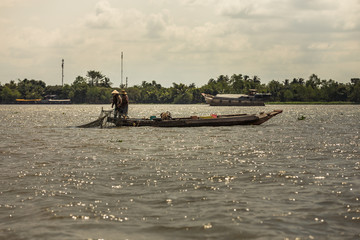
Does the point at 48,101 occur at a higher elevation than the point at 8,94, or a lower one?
lower

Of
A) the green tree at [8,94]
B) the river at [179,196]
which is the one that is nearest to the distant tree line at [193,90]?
the green tree at [8,94]

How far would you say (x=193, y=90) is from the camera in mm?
192625

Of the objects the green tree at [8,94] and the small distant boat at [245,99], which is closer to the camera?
the small distant boat at [245,99]

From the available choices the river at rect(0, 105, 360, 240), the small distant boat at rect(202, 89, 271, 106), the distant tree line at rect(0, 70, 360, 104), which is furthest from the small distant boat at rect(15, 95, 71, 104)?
the river at rect(0, 105, 360, 240)

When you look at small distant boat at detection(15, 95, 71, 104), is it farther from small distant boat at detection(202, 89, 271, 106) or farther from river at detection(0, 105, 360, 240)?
river at detection(0, 105, 360, 240)

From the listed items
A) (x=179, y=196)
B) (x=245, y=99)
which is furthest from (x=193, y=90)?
(x=179, y=196)

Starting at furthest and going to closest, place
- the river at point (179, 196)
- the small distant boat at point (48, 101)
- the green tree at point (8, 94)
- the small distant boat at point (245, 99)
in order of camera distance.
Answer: the small distant boat at point (48, 101) < the green tree at point (8, 94) < the small distant boat at point (245, 99) < the river at point (179, 196)

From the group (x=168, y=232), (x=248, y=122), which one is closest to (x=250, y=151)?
(x=168, y=232)

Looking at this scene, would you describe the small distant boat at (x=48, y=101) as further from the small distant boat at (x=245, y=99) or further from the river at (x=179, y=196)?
the river at (x=179, y=196)

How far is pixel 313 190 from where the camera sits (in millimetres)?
9977

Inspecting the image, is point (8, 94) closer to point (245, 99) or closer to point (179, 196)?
point (245, 99)

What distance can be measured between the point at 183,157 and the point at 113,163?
271cm

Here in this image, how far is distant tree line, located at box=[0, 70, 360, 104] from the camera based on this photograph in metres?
158

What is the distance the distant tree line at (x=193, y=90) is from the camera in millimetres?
157750
